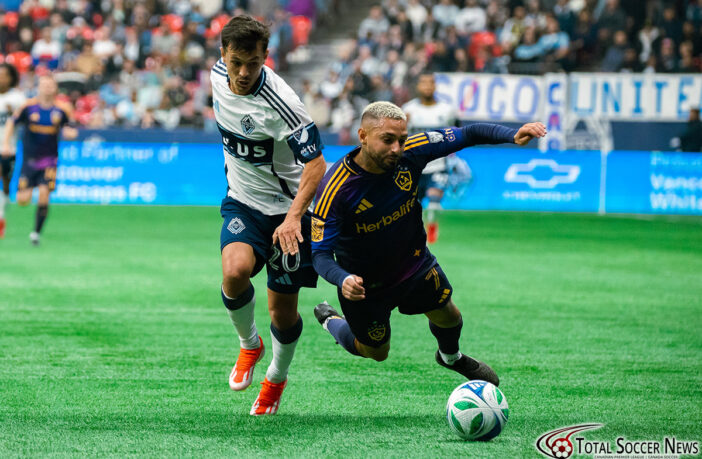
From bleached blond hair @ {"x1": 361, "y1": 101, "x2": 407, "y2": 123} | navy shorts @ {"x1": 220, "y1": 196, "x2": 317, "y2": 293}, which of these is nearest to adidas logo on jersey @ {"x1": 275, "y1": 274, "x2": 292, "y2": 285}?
navy shorts @ {"x1": 220, "y1": 196, "x2": 317, "y2": 293}

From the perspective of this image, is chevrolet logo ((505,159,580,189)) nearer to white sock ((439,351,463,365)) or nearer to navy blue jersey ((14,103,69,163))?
navy blue jersey ((14,103,69,163))

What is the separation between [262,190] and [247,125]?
43 centimetres

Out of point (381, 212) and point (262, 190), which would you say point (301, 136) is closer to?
point (262, 190)

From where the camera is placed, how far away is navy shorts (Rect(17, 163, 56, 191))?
1455 cm

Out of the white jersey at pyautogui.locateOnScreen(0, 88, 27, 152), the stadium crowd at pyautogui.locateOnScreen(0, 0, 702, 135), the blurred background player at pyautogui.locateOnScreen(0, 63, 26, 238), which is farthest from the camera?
the stadium crowd at pyautogui.locateOnScreen(0, 0, 702, 135)

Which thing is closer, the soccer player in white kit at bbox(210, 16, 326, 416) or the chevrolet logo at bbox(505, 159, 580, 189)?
the soccer player in white kit at bbox(210, 16, 326, 416)

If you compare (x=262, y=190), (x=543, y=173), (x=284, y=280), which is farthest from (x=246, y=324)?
(x=543, y=173)

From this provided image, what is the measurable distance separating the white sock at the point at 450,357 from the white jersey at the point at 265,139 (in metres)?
1.29

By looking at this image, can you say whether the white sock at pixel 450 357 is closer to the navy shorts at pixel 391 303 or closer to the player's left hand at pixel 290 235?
the navy shorts at pixel 391 303

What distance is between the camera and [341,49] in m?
25.8

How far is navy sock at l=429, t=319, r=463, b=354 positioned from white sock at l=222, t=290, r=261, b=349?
3.58ft

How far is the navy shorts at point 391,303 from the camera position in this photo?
585 cm

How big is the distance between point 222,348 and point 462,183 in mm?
12354

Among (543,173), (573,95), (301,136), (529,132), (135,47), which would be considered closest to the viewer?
(529,132)
